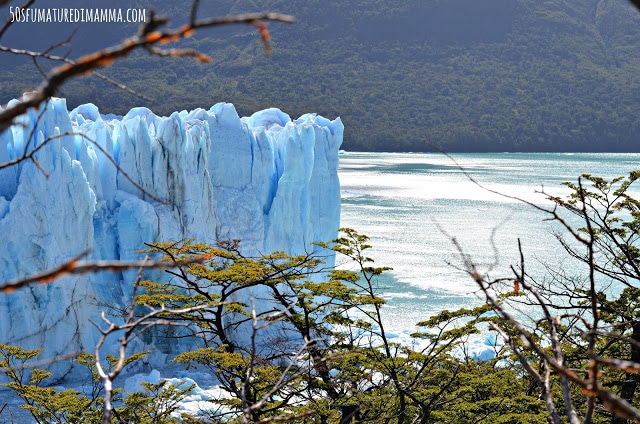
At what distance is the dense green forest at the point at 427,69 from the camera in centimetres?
5900

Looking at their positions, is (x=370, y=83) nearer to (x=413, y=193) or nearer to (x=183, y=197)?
(x=413, y=193)

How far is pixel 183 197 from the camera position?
11.8m

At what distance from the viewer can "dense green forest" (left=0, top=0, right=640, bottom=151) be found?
2323 inches

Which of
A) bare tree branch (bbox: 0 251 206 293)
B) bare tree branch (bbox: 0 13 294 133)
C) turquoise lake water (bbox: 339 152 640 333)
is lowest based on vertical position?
turquoise lake water (bbox: 339 152 640 333)

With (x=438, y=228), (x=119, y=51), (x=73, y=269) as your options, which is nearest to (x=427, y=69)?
(x=438, y=228)

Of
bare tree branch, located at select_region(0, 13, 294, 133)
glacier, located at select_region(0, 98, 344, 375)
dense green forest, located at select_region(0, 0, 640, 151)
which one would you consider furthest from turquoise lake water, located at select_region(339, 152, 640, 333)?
dense green forest, located at select_region(0, 0, 640, 151)

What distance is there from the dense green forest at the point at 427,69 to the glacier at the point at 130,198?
119 feet

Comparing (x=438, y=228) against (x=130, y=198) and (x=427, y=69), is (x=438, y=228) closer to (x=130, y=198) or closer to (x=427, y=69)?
(x=130, y=198)

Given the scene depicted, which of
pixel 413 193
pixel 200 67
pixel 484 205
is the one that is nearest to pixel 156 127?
pixel 484 205

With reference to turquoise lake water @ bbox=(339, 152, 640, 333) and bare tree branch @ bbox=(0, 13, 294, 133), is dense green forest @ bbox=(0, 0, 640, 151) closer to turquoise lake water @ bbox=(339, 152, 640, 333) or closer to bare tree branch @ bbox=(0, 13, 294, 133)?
turquoise lake water @ bbox=(339, 152, 640, 333)

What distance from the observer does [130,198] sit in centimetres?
1121

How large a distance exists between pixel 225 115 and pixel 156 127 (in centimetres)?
154

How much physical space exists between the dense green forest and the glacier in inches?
1427

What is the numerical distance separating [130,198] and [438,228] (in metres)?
6.88
